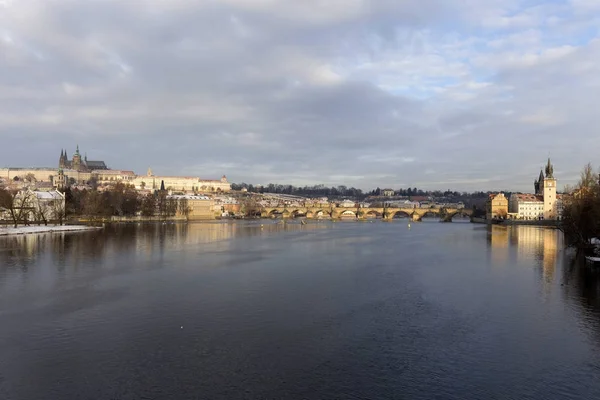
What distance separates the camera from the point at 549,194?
83.0 m

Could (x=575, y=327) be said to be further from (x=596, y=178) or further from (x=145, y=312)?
(x=596, y=178)

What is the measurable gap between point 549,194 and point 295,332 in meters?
81.8

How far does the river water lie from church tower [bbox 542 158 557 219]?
65.1 m

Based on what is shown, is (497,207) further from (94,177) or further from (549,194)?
(94,177)

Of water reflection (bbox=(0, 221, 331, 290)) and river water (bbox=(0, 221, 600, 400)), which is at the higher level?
water reflection (bbox=(0, 221, 331, 290))

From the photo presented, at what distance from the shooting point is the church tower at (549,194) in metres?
82.0

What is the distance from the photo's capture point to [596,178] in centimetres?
3753

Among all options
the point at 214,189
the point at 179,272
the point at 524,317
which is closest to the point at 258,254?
the point at 179,272

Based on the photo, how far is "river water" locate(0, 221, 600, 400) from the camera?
353 inches

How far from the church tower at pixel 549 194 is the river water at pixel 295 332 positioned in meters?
65.1

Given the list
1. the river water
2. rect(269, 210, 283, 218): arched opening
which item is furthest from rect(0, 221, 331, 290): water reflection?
rect(269, 210, 283, 218): arched opening

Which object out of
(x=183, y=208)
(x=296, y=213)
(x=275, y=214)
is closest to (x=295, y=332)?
(x=183, y=208)

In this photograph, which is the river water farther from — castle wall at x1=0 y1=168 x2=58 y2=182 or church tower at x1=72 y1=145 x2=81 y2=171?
church tower at x1=72 y1=145 x2=81 y2=171

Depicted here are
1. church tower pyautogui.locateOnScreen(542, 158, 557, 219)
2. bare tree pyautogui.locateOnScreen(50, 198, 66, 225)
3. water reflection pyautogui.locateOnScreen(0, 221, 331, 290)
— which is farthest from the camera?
church tower pyautogui.locateOnScreen(542, 158, 557, 219)
